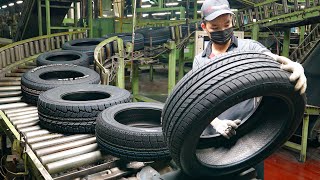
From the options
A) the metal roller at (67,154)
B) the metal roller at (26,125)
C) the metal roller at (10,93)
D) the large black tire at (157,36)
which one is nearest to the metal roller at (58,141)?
the metal roller at (67,154)

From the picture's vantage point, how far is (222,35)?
1566mm

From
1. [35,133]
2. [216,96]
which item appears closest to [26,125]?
[35,133]

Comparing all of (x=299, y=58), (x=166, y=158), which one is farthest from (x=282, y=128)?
(x=299, y=58)

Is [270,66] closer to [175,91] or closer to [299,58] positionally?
[175,91]

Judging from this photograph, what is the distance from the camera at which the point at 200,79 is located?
1201 millimetres

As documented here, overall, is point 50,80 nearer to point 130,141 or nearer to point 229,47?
point 130,141

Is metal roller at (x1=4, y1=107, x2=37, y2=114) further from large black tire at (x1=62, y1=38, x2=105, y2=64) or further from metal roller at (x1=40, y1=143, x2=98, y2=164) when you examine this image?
large black tire at (x1=62, y1=38, x2=105, y2=64)

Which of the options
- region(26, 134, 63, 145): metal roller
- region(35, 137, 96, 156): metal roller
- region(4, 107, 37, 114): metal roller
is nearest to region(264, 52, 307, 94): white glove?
region(35, 137, 96, 156): metal roller

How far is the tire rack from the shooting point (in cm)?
190

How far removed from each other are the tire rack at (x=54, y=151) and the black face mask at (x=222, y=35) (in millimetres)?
1082

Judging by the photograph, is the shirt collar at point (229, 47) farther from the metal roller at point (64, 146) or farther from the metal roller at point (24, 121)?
the metal roller at point (24, 121)

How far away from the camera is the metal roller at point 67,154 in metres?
1.98

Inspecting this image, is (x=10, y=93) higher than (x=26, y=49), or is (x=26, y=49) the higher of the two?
(x=26, y=49)

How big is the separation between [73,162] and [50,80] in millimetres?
1809
